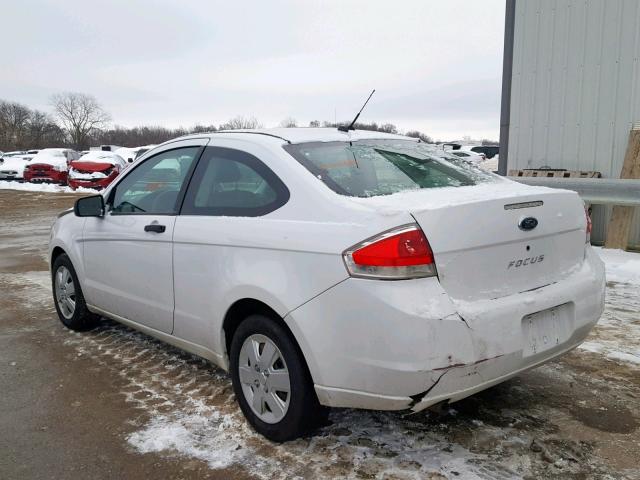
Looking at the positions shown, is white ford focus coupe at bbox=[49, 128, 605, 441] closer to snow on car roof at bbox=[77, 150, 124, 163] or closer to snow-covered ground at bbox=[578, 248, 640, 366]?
snow-covered ground at bbox=[578, 248, 640, 366]

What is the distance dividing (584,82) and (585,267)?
231 inches

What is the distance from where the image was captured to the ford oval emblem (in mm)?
2736

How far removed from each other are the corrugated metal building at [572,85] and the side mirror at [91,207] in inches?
260

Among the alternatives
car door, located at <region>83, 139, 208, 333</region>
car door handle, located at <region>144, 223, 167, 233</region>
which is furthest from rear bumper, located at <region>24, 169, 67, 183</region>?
car door handle, located at <region>144, 223, 167, 233</region>

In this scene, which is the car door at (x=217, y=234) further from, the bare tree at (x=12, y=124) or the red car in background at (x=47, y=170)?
the bare tree at (x=12, y=124)

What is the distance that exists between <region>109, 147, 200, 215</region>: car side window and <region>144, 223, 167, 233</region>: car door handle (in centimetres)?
10

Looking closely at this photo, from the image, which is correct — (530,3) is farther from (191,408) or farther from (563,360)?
(191,408)

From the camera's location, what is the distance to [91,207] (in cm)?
433

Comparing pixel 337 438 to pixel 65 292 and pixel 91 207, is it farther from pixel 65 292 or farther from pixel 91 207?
pixel 65 292

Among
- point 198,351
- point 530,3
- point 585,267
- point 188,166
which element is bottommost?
point 198,351

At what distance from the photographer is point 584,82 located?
26.2 feet

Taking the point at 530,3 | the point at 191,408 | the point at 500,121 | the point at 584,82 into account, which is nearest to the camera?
the point at 191,408

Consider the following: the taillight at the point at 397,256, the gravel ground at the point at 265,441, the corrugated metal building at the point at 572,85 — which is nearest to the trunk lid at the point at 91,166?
the corrugated metal building at the point at 572,85

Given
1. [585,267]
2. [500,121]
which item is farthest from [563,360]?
[500,121]
